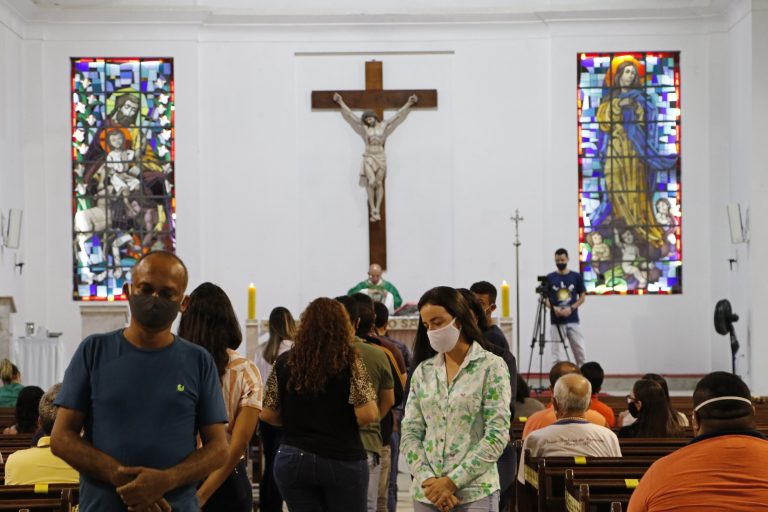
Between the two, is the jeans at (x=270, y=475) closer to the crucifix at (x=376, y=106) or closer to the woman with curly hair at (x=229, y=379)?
the woman with curly hair at (x=229, y=379)

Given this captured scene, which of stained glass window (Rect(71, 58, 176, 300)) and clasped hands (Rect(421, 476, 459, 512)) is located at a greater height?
stained glass window (Rect(71, 58, 176, 300))

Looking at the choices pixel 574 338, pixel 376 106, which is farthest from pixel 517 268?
pixel 376 106

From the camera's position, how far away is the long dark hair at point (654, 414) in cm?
639

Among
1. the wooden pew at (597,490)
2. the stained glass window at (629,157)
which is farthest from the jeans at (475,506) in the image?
the stained glass window at (629,157)

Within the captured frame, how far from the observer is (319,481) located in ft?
15.9

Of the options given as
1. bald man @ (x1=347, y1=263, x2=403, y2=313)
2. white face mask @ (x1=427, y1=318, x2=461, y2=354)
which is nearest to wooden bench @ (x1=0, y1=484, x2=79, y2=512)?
white face mask @ (x1=427, y1=318, x2=461, y2=354)

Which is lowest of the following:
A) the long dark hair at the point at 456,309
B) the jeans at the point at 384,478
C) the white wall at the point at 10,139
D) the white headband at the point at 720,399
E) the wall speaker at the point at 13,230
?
the jeans at the point at 384,478

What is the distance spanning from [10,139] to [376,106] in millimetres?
4806

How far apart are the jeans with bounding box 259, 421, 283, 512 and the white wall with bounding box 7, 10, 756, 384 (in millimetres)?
9335

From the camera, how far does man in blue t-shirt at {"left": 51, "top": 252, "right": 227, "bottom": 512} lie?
3.12m

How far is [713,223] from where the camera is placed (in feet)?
51.6

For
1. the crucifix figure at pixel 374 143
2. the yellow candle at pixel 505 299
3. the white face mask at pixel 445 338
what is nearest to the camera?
the white face mask at pixel 445 338

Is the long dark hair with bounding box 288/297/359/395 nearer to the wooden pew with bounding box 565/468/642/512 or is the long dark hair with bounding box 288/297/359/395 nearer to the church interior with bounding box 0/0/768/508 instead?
the wooden pew with bounding box 565/468/642/512

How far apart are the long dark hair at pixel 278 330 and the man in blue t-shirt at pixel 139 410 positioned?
381 centimetres
